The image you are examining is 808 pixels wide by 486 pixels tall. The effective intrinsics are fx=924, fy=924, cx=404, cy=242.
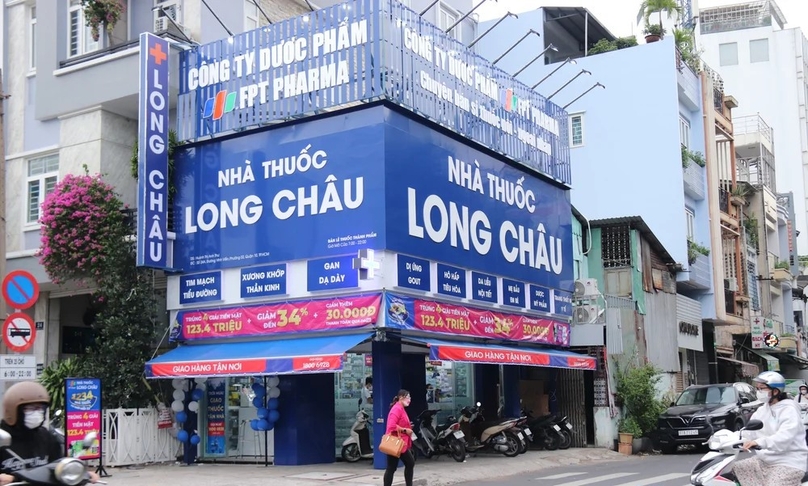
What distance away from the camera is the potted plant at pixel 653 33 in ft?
103

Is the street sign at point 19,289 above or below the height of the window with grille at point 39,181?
below

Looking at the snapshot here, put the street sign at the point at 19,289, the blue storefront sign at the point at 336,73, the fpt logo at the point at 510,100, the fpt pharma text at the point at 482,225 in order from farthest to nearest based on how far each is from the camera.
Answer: the fpt logo at the point at 510,100 → the fpt pharma text at the point at 482,225 → the blue storefront sign at the point at 336,73 → the street sign at the point at 19,289

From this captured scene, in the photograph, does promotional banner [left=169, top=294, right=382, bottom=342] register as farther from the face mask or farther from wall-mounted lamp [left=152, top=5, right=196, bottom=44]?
the face mask

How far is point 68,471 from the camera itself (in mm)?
6363

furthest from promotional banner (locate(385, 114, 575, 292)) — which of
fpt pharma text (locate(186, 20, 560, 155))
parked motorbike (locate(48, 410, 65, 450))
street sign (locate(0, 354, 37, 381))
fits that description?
parked motorbike (locate(48, 410, 65, 450))

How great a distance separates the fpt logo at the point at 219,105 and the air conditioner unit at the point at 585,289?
10151mm

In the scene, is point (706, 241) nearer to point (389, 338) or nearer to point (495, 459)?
→ point (495, 459)

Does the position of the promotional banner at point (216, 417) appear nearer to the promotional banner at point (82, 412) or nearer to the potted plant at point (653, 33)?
the promotional banner at point (82, 412)

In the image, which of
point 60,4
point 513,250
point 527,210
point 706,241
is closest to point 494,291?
point 513,250

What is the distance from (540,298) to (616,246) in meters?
4.81

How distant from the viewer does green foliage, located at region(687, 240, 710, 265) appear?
97.6 feet

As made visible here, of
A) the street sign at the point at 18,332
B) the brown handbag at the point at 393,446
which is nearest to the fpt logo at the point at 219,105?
the street sign at the point at 18,332

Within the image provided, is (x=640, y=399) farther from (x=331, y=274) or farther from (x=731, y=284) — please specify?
(x=731, y=284)

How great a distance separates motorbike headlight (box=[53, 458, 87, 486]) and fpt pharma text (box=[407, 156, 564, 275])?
10495mm
